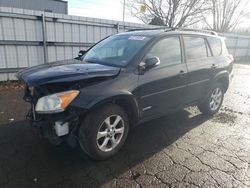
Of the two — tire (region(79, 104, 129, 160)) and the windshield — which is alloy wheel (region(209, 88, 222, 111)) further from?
tire (region(79, 104, 129, 160))

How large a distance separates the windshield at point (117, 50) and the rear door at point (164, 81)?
0.86ft

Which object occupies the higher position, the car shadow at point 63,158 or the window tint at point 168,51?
the window tint at point 168,51

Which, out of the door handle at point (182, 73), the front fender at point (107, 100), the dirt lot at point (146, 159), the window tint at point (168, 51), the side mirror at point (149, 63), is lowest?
the dirt lot at point (146, 159)

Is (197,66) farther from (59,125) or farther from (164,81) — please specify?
(59,125)

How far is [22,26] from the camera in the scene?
22.6ft

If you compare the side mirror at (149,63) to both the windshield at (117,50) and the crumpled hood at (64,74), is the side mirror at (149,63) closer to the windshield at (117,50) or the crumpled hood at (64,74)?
the windshield at (117,50)

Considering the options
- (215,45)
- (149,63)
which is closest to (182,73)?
(149,63)

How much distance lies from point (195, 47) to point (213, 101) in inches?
55.8

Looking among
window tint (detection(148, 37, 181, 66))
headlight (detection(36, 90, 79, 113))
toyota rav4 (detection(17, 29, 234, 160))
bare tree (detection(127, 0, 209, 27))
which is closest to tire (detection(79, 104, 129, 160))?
toyota rav4 (detection(17, 29, 234, 160))

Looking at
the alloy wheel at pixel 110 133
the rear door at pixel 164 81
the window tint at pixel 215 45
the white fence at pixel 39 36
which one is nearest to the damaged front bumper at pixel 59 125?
the alloy wheel at pixel 110 133

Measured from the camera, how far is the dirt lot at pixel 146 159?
2652mm

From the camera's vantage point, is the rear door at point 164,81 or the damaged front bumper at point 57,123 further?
the rear door at point 164,81

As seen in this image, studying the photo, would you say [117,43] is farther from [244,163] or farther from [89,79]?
[244,163]

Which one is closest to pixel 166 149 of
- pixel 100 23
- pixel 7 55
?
pixel 7 55
